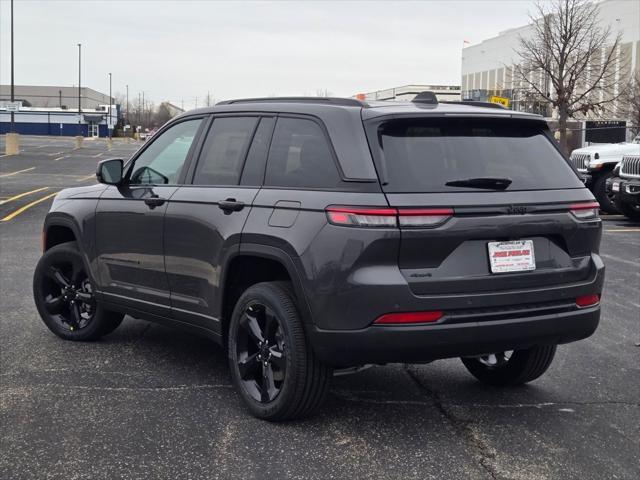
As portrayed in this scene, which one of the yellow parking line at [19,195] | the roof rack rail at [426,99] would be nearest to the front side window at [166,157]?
the roof rack rail at [426,99]

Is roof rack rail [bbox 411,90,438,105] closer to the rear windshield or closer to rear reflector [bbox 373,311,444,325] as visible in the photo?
the rear windshield

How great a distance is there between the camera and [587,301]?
4.45 m

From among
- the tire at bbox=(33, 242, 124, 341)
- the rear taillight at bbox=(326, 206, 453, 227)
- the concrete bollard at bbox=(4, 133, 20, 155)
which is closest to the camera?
the rear taillight at bbox=(326, 206, 453, 227)

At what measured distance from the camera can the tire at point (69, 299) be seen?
20.2ft

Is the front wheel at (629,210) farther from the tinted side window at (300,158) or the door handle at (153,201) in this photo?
the tinted side window at (300,158)

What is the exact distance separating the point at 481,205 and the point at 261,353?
A: 1456mm

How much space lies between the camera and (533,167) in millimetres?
4383

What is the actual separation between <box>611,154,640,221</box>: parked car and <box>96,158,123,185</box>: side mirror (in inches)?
480

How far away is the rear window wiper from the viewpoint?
4.07m

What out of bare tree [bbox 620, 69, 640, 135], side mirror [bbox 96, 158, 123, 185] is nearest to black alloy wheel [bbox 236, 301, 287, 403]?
side mirror [bbox 96, 158, 123, 185]

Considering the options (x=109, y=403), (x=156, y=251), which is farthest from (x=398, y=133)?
(x=109, y=403)

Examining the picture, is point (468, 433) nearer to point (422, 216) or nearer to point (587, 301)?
point (587, 301)

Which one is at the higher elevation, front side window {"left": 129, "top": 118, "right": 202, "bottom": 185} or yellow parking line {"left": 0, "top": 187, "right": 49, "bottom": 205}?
front side window {"left": 129, "top": 118, "right": 202, "bottom": 185}

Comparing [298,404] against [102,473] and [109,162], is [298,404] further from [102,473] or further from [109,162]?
[109,162]
